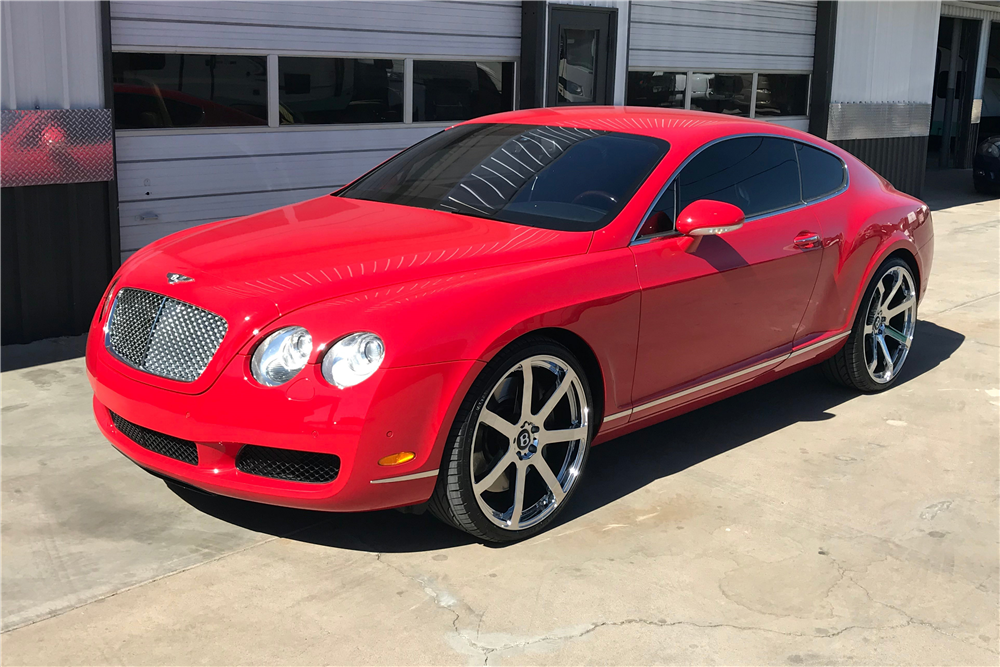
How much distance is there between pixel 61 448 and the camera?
4.67 m

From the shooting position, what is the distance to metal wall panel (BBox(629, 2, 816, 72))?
10.9m

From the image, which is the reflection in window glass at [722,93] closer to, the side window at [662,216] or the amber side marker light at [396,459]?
the side window at [662,216]

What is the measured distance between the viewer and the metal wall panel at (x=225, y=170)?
7094 millimetres

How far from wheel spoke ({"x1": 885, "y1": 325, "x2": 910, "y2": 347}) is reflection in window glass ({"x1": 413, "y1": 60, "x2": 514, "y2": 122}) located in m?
4.48

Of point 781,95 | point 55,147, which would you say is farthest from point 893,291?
point 781,95

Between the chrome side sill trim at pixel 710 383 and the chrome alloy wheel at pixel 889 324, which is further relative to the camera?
the chrome alloy wheel at pixel 889 324

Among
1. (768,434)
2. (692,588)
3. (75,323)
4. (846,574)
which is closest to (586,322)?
(692,588)

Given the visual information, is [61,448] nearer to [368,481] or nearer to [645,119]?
[368,481]

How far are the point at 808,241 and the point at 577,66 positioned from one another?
5.37 meters

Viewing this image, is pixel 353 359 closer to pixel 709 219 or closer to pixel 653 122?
pixel 709 219

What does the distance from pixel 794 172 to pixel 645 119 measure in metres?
0.86

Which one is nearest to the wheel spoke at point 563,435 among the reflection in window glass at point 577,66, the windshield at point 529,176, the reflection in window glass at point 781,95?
the windshield at point 529,176

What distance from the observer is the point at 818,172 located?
5379mm

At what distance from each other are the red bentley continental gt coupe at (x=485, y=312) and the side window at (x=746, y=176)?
1 centimetres
